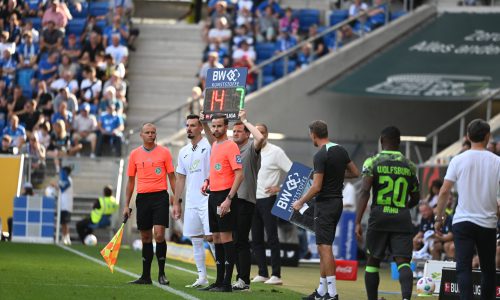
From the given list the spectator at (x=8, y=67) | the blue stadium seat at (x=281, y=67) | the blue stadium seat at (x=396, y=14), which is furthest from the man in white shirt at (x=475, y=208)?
the spectator at (x=8, y=67)

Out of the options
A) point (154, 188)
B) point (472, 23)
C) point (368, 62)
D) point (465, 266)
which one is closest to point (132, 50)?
point (368, 62)

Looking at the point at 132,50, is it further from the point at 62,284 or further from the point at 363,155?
the point at 62,284

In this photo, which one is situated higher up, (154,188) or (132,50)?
(132,50)

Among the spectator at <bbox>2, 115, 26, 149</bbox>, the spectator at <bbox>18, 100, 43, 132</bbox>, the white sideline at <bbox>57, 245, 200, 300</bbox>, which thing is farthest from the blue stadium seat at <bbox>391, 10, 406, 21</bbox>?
the white sideline at <bbox>57, 245, 200, 300</bbox>

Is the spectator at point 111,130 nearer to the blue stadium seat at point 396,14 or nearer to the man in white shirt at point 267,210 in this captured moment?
the blue stadium seat at point 396,14

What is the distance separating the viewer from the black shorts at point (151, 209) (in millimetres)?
15211

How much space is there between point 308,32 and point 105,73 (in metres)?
5.04

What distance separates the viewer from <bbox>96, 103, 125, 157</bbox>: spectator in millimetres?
28875

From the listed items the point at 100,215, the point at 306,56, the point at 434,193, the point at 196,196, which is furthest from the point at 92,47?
the point at 196,196

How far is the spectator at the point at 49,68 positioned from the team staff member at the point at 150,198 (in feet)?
55.0

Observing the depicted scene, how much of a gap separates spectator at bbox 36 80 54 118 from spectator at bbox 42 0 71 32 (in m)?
2.32

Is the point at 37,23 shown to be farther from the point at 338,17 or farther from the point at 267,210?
the point at 267,210

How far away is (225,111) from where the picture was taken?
15031mm

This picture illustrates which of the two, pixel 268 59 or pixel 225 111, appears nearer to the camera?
pixel 225 111
